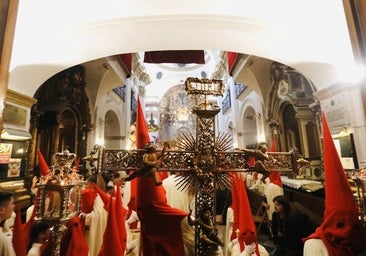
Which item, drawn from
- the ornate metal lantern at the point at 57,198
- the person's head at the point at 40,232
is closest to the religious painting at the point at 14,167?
the person's head at the point at 40,232

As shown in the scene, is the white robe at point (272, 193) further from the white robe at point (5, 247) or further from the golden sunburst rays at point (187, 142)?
the white robe at point (5, 247)

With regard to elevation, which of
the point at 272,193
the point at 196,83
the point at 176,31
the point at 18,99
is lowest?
the point at 272,193

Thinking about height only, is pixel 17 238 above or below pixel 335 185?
below

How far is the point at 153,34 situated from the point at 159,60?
219 cm

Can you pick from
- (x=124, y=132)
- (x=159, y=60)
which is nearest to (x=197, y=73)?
(x=124, y=132)

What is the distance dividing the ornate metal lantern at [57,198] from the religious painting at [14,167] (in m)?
3.30

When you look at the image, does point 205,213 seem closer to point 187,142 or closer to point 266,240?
point 187,142

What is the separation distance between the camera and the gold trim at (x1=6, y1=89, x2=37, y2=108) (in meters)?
2.71

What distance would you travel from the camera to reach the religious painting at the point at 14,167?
142 inches

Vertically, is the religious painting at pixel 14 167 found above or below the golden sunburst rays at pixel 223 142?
below

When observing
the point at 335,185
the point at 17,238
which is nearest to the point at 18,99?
the point at 17,238

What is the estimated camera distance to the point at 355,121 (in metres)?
2.59

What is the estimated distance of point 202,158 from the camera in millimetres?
1406

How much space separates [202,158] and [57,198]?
2.92ft
